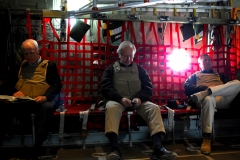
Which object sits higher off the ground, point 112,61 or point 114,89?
point 112,61

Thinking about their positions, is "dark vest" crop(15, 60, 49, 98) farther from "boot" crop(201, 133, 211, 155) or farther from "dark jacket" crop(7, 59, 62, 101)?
"boot" crop(201, 133, 211, 155)

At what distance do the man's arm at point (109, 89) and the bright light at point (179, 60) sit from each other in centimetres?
125

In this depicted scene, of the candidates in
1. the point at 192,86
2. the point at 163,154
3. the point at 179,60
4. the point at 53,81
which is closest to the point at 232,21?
the point at 179,60

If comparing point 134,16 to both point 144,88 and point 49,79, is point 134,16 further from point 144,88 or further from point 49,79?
point 49,79

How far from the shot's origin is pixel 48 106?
2766 millimetres

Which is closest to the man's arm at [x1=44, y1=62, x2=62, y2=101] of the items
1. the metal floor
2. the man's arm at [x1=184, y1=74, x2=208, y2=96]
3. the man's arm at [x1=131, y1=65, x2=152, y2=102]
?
the metal floor

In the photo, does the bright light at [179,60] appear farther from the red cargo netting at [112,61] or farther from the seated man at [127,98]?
the seated man at [127,98]

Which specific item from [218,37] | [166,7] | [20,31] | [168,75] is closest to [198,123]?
[168,75]

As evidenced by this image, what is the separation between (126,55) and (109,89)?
1.86 ft

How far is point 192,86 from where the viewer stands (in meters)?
3.57

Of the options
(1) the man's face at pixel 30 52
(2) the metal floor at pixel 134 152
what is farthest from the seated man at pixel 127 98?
(1) the man's face at pixel 30 52

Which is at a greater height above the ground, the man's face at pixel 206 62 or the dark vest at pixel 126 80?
the man's face at pixel 206 62

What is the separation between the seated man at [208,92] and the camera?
2999mm

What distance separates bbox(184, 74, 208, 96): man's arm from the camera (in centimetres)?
346
